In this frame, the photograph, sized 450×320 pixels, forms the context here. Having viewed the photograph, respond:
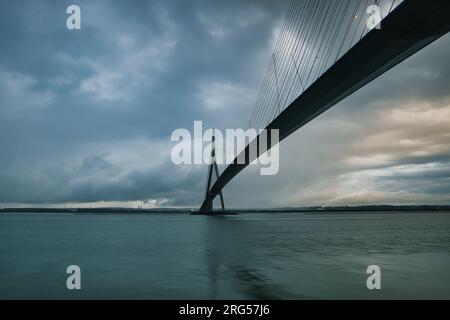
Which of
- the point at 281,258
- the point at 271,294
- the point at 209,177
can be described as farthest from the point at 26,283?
the point at 209,177

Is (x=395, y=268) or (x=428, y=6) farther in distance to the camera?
(x=395, y=268)

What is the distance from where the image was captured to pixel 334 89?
17688 millimetres

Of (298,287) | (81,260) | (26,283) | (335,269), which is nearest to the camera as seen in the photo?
(298,287)

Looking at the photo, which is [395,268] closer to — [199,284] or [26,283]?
[199,284]

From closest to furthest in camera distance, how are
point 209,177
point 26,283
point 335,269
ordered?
point 26,283, point 335,269, point 209,177

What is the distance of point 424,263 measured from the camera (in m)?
14.0

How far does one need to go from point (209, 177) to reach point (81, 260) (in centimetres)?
6087

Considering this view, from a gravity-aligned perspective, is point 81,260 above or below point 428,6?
below

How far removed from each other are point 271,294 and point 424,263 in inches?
340
